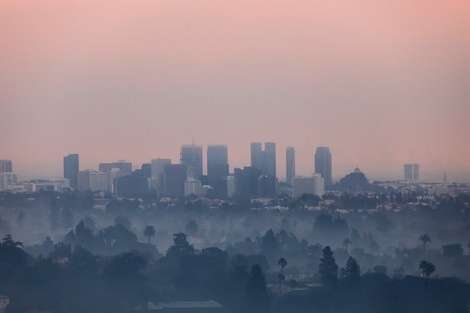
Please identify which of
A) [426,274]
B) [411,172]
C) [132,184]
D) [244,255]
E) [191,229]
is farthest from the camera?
[132,184]

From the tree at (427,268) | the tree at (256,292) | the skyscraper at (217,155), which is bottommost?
the tree at (256,292)

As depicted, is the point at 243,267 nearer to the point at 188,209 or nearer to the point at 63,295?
the point at 63,295

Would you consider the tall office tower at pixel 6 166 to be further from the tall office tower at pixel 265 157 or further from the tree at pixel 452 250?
the tree at pixel 452 250

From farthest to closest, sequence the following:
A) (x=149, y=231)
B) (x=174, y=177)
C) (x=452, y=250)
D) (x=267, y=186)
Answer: (x=174, y=177) → (x=267, y=186) → (x=149, y=231) → (x=452, y=250)

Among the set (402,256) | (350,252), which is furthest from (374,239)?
(402,256)

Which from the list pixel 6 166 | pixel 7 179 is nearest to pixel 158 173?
pixel 7 179

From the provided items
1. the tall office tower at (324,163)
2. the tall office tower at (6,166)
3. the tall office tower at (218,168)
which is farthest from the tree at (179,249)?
the tall office tower at (218,168)

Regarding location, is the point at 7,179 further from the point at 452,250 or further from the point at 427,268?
the point at 427,268
